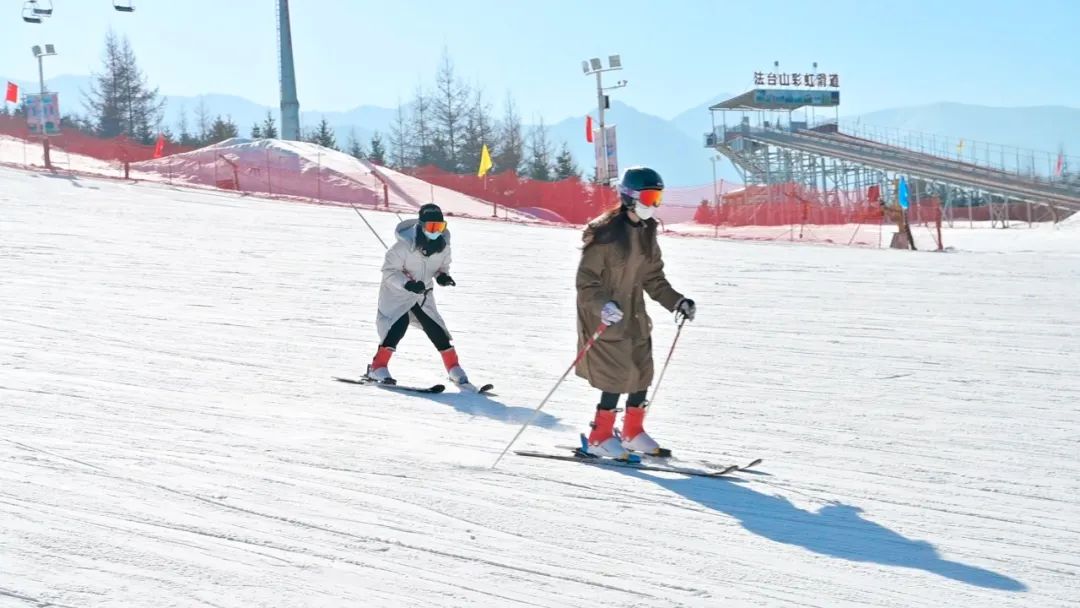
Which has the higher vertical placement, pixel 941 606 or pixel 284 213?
pixel 284 213

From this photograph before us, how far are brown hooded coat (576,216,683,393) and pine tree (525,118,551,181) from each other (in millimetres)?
54053

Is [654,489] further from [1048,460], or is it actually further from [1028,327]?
[1028,327]

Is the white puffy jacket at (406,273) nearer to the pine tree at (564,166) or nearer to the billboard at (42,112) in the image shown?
the billboard at (42,112)

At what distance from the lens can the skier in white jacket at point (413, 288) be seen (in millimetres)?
9766

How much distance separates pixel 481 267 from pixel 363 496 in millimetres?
14662

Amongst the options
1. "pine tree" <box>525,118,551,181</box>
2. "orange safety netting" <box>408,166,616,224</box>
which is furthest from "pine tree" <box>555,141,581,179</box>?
"orange safety netting" <box>408,166,616,224</box>

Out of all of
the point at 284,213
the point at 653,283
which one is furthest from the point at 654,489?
the point at 284,213

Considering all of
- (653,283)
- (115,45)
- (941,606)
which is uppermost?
(115,45)

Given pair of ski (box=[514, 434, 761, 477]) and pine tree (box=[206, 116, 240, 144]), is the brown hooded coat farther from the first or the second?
pine tree (box=[206, 116, 240, 144])

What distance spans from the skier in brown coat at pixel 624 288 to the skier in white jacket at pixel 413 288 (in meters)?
3.09

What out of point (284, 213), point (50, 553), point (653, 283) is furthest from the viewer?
point (284, 213)

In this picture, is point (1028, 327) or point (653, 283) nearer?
point (653, 283)

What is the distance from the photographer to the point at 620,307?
6797 millimetres

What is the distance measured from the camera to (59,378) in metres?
9.53
